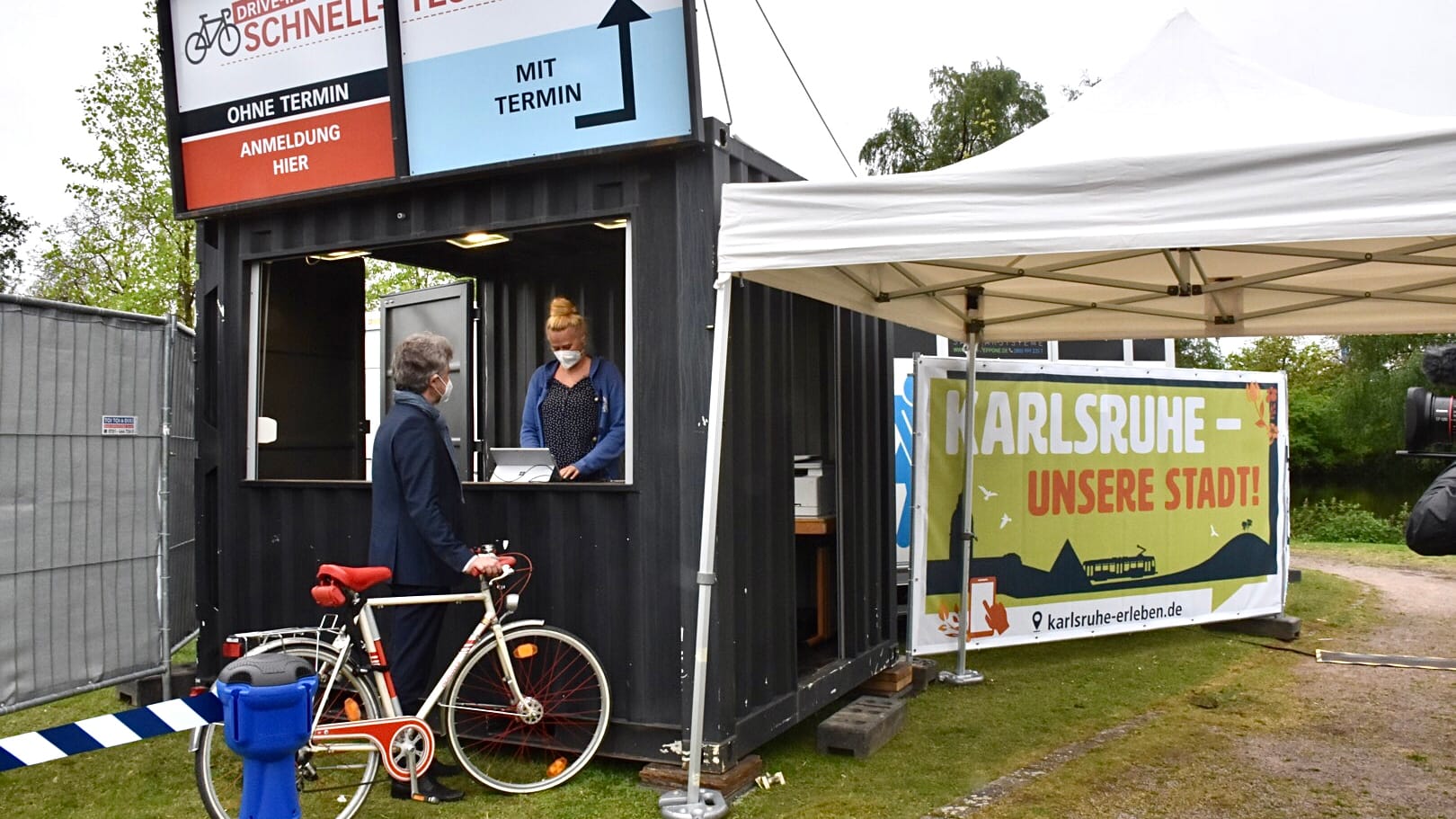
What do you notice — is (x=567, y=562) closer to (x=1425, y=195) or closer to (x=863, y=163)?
(x=1425, y=195)

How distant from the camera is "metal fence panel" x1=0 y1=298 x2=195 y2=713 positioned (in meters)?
4.68

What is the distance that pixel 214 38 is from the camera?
5.34 m

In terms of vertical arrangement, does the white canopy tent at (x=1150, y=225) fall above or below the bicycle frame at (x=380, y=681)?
above

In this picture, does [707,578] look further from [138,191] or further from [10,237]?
[10,237]

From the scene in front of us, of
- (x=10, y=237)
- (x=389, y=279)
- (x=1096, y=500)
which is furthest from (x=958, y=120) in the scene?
(x=10, y=237)

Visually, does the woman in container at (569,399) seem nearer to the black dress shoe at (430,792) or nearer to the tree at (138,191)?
the black dress shoe at (430,792)

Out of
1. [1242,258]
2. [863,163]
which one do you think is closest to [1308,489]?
[863,163]

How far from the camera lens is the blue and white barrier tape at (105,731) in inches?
101

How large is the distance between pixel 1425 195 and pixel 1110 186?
813 mm

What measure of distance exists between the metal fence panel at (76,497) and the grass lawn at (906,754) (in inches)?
18.6

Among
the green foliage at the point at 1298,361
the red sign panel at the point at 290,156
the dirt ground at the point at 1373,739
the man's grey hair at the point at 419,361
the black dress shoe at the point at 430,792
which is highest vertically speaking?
the green foliage at the point at 1298,361

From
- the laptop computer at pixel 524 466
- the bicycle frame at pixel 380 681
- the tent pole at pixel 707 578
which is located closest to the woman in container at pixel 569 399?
the laptop computer at pixel 524 466

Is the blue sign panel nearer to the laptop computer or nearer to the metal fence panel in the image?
the laptop computer

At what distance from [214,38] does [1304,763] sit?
5850 mm
